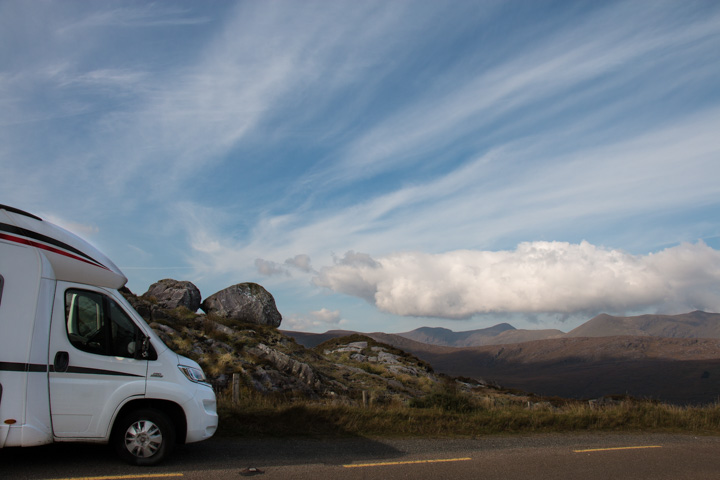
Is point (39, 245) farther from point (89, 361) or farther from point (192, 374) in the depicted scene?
point (192, 374)

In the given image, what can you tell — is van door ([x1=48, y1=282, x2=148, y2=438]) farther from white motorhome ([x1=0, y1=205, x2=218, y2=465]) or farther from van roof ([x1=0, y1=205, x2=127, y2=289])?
van roof ([x1=0, y1=205, x2=127, y2=289])

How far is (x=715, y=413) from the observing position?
14.0 meters

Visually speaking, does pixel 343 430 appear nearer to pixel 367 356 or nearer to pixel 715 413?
pixel 715 413

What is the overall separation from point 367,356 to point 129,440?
38.9 metres

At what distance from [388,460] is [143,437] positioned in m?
3.76

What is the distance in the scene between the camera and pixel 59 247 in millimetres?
6750

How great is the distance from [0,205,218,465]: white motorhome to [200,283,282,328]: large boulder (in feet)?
103

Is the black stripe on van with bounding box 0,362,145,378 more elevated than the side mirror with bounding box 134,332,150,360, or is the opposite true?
the side mirror with bounding box 134,332,150,360

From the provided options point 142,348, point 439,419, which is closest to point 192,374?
point 142,348

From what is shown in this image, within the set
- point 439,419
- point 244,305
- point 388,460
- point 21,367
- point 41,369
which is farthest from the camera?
point 244,305

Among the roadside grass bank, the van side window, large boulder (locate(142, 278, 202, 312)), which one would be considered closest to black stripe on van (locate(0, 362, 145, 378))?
the van side window

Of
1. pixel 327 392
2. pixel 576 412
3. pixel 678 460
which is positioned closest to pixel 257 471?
pixel 678 460

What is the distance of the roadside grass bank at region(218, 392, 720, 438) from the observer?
10258 millimetres

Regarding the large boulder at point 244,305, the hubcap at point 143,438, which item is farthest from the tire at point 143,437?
the large boulder at point 244,305
